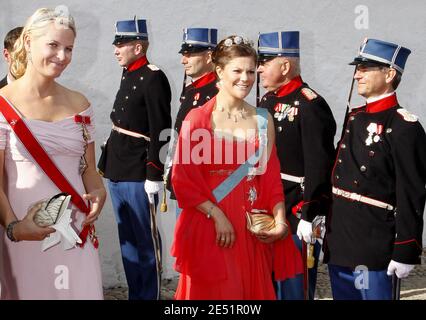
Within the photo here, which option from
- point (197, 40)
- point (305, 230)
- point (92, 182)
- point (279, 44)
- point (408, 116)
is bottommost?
point (305, 230)

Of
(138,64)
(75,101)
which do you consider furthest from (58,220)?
(138,64)

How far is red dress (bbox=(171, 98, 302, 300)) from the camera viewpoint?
420cm

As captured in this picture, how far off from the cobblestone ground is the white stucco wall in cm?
13

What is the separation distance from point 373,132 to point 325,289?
304 centimetres

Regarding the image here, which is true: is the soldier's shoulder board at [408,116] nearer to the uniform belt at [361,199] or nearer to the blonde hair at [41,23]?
the uniform belt at [361,199]

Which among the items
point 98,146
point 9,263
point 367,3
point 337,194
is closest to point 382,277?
point 337,194

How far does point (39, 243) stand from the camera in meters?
3.72

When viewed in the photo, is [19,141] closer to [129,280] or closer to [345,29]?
[129,280]

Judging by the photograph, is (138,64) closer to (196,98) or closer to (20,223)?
(196,98)

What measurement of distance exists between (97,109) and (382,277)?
3.08 meters

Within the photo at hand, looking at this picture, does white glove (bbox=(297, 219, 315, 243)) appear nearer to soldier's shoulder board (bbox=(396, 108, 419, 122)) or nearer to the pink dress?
soldier's shoulder board (bbox=(396, 108, 419, 122))

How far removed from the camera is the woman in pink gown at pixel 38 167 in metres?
3.61

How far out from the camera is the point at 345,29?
24.5 ft

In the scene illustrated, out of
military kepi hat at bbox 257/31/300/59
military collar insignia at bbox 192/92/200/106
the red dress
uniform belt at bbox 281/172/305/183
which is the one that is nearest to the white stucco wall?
military collar insignia at bbox 192/92/200/106
